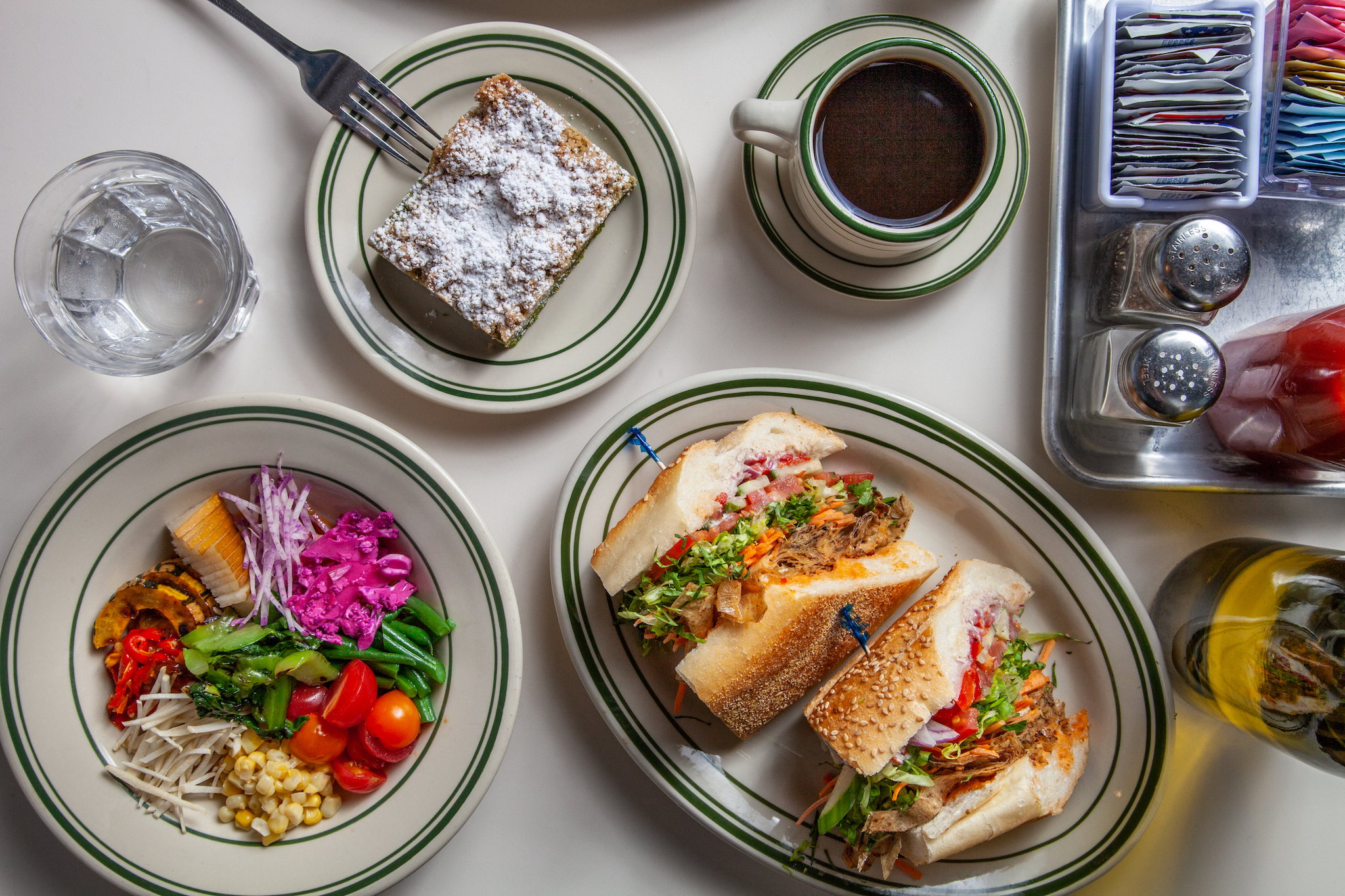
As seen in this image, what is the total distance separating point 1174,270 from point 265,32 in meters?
2.39

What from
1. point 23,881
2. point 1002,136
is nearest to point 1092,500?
point 1002,136

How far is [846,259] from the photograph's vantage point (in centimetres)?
205

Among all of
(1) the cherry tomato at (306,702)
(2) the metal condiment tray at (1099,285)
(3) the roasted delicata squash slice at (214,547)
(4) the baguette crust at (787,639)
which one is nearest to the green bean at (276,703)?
(1) the cherry tomato at (306,702)

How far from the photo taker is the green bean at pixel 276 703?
1965mm

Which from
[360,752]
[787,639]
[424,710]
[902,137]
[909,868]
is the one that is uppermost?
[902,137]

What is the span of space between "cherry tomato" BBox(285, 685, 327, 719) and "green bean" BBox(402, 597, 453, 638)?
326 millimetres

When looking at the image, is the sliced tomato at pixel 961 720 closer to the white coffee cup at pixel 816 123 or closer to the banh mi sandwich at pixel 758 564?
the banh mi sandwich at pixel 758 564

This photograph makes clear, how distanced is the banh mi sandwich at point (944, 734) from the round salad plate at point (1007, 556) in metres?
0.12

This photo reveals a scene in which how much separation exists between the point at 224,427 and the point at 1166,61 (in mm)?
2542

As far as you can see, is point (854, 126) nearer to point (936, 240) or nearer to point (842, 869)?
point (936, 240)

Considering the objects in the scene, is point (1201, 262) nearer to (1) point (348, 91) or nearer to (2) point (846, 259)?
(2) point (846, 259)

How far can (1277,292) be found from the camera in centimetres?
209

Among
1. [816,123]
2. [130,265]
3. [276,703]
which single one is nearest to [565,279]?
[816,123]

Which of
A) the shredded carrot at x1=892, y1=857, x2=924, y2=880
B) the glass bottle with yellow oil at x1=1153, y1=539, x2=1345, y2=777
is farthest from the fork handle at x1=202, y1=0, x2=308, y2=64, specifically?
the glass bottle with yellow oil at x1=1153, y1=539, x2=1345, y2=777
